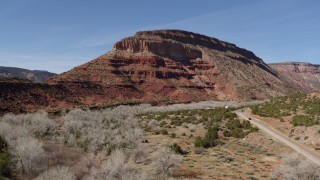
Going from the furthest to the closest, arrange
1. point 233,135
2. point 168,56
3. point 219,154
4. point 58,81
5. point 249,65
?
point 249,65
point 168,56
point 58,81
point 233,135
point 219,154

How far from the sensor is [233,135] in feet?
162

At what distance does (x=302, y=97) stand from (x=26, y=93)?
224ft

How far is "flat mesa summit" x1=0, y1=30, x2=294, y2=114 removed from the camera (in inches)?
4171

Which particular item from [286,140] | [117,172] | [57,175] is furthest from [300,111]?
[57,175]

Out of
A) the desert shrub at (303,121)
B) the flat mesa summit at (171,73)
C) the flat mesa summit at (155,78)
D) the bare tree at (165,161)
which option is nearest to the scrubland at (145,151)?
the bare tree at (165,161)

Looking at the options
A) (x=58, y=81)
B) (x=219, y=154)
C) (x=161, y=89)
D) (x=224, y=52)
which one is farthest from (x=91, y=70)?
(x=219, y=154)

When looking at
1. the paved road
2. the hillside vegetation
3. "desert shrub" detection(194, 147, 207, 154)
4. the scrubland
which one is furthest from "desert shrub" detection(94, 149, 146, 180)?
the hillside vegetation

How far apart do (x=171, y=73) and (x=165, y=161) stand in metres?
113

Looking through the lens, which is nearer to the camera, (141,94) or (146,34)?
(141,94)

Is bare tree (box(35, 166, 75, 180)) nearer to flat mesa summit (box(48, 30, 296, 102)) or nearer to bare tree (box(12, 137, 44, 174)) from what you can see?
bare tree (box(12, 137, 44, 174))

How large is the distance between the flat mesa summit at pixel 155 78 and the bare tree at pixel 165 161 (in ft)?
199

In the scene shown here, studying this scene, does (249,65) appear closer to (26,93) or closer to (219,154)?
(26,93)

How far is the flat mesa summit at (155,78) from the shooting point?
10594 centimetres

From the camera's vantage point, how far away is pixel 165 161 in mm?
33094
